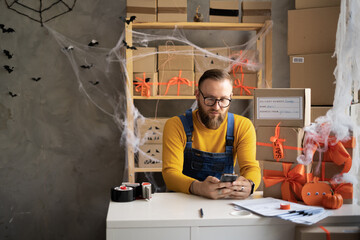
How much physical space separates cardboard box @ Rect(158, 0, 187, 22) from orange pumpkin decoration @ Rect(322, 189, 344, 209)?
5.55 feet

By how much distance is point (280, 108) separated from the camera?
4.62 feet

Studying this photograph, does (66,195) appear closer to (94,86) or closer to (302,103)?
(94,86)

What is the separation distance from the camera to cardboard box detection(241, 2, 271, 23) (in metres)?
2.56

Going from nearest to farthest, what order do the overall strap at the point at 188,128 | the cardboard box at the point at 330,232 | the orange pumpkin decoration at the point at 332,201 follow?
the cardboard box at the point at 330,232 < the orange pumpkin decoration at the point at 332,201 < the overall strap at the point at 188,128

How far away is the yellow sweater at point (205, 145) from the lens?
1722mm

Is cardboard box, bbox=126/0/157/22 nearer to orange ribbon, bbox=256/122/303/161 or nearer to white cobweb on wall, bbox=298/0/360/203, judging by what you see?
white cobweb on wall, bbox=298/0/360/203

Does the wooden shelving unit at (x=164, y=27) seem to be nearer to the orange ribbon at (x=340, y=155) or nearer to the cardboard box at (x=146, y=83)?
the cardboard box at (x=146, y=83)

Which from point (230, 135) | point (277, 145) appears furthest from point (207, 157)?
point (277, 145)

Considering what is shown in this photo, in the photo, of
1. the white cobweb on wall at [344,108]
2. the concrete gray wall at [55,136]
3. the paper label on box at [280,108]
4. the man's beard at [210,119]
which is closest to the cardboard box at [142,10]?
the concrete gray wall at [55,136]

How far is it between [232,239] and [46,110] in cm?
212

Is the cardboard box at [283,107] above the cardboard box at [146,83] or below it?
below

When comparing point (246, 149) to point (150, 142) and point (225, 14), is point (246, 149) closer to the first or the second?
point (150, 142)

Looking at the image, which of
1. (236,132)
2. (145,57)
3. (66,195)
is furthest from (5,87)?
(236,132)

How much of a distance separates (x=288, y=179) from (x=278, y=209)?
0.56 ft
